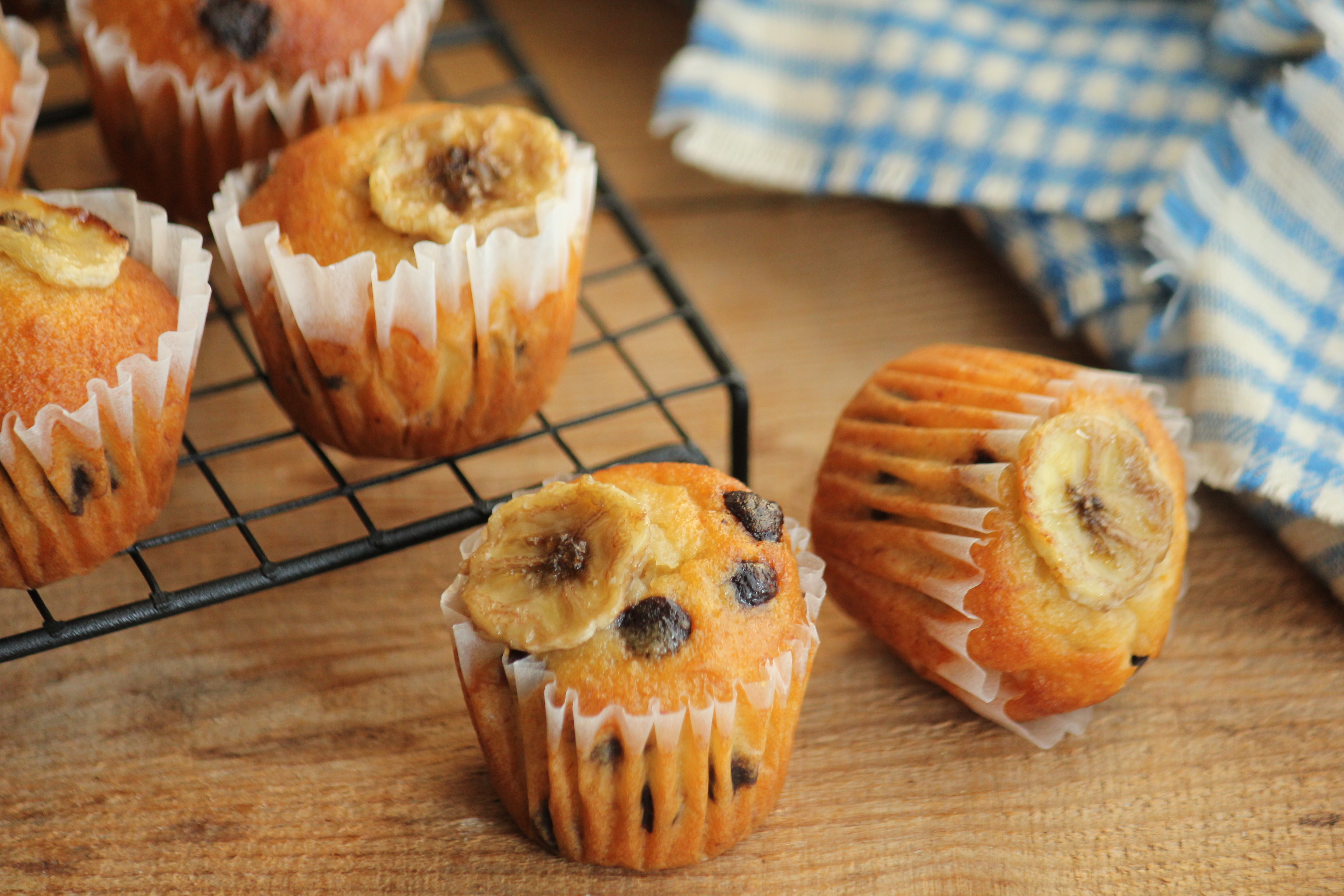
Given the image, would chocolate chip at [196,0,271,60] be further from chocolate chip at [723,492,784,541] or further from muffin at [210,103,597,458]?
chocolate chip at [723,492,784,541]

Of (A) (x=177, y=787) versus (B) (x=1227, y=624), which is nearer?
(A) (x=177, y=787)

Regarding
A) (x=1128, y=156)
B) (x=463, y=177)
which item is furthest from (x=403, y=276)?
(x=1128, y=156)

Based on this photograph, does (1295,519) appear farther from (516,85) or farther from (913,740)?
(516,85)

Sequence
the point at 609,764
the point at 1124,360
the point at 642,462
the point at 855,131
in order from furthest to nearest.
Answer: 1. the point at 855,131
2. the point at 1124,360
3. the point at 642,462
4. the point at 609,764

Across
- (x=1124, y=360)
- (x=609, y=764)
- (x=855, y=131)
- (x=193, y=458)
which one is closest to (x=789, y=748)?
(x=609, y=764)

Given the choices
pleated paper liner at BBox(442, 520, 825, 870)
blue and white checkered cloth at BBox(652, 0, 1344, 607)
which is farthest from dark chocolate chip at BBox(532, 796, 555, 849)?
blue and white checkered cloth at BBox(652, 0, 1344, 607)

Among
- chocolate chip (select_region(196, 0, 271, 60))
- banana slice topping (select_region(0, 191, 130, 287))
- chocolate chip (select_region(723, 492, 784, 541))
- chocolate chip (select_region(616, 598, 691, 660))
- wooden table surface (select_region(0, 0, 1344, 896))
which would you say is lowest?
wooden table surface (select_region(0, 0, 1344, 896))
